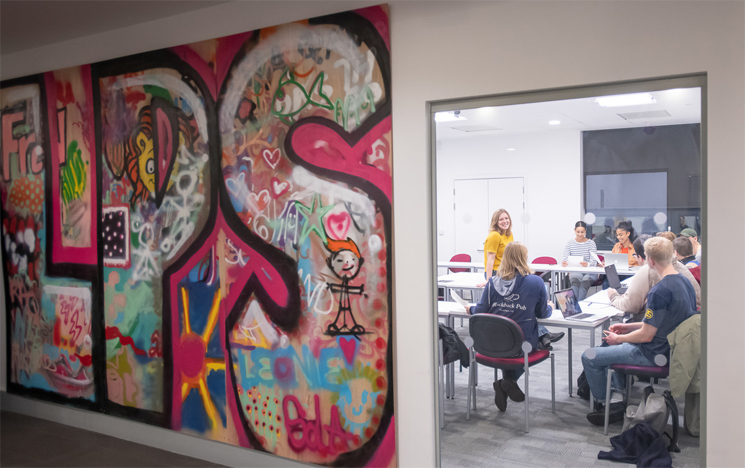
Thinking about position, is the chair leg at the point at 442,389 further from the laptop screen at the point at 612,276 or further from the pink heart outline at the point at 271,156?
the pink heart outline at the point at 271,156

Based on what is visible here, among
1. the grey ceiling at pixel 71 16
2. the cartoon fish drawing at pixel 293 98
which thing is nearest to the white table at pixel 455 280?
the cartoon fish drawing at pixel 293 98

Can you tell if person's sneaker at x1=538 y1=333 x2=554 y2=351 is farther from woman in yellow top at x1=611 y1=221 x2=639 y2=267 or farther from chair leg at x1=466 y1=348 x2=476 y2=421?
woman in yellow top at x1=611 y1=221 x2=639 y2=267

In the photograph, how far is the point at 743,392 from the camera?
2408 mm

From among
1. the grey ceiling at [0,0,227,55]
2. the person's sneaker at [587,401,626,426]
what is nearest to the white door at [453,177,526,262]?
the person's sneaker at [587,401,626,426]

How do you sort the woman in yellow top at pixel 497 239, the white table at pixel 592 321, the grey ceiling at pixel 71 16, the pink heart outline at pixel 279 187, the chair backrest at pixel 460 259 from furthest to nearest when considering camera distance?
1. the grey ceiling at pixel 71 16
2. the pink heart outline at pixel 279 187
3. the chair backrest at pixel 460 259
4. the woman in yellow top at pixel 497 239
5. the white table at pixel 592 321

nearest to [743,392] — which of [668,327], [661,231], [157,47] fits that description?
[668,327]

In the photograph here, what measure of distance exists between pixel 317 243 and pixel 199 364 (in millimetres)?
1266

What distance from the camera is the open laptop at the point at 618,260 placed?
106 inches

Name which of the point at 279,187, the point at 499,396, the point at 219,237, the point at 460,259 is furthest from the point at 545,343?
the point at 219,237

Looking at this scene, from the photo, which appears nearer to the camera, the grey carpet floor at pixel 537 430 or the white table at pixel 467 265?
the grey carpet floor at pixel 537 430

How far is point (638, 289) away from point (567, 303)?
13.7 inches

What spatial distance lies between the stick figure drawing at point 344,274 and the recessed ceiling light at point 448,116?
0.85m

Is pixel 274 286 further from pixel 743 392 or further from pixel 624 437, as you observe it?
pixel 743 392

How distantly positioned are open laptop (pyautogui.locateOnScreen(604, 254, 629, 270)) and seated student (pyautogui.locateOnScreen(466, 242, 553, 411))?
362mm
